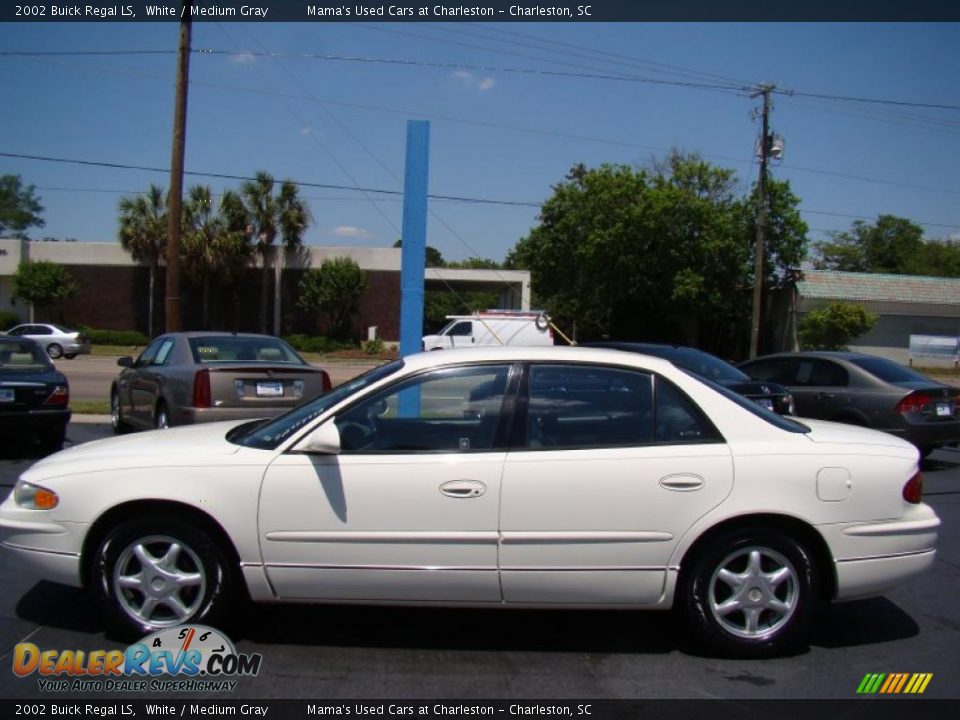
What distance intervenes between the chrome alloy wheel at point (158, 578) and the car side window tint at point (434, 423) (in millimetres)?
978

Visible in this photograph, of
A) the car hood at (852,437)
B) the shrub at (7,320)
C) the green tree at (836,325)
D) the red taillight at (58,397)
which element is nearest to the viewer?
the car hood at (852,437)

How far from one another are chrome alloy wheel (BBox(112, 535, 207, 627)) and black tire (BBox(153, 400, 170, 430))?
539 cm

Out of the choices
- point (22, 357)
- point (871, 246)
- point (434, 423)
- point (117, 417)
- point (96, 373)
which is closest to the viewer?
point (434, 423)

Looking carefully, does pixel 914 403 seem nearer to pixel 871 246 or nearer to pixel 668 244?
pixel 668 244

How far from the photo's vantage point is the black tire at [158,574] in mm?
4141

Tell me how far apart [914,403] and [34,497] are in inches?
361

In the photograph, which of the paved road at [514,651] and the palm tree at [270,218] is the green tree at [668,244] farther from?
the paved road at [514,651]

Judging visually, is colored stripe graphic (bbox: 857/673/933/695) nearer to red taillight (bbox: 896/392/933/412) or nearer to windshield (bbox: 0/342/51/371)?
red taillight (bbox: 896/392/933/412)

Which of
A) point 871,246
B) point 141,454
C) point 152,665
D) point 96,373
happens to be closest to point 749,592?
point 152,665

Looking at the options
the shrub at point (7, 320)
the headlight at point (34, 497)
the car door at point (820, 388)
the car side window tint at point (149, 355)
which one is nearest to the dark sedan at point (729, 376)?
the car door at point (820, 388)

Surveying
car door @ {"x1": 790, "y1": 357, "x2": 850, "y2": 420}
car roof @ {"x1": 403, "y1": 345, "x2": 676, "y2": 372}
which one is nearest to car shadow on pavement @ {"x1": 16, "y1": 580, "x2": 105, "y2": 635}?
car roof @ {"x1": 403, "y1": 345, "x2": 676, "y2": 372}

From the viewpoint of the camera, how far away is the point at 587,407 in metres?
4.36

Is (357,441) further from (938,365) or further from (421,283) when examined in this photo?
(938,365)
